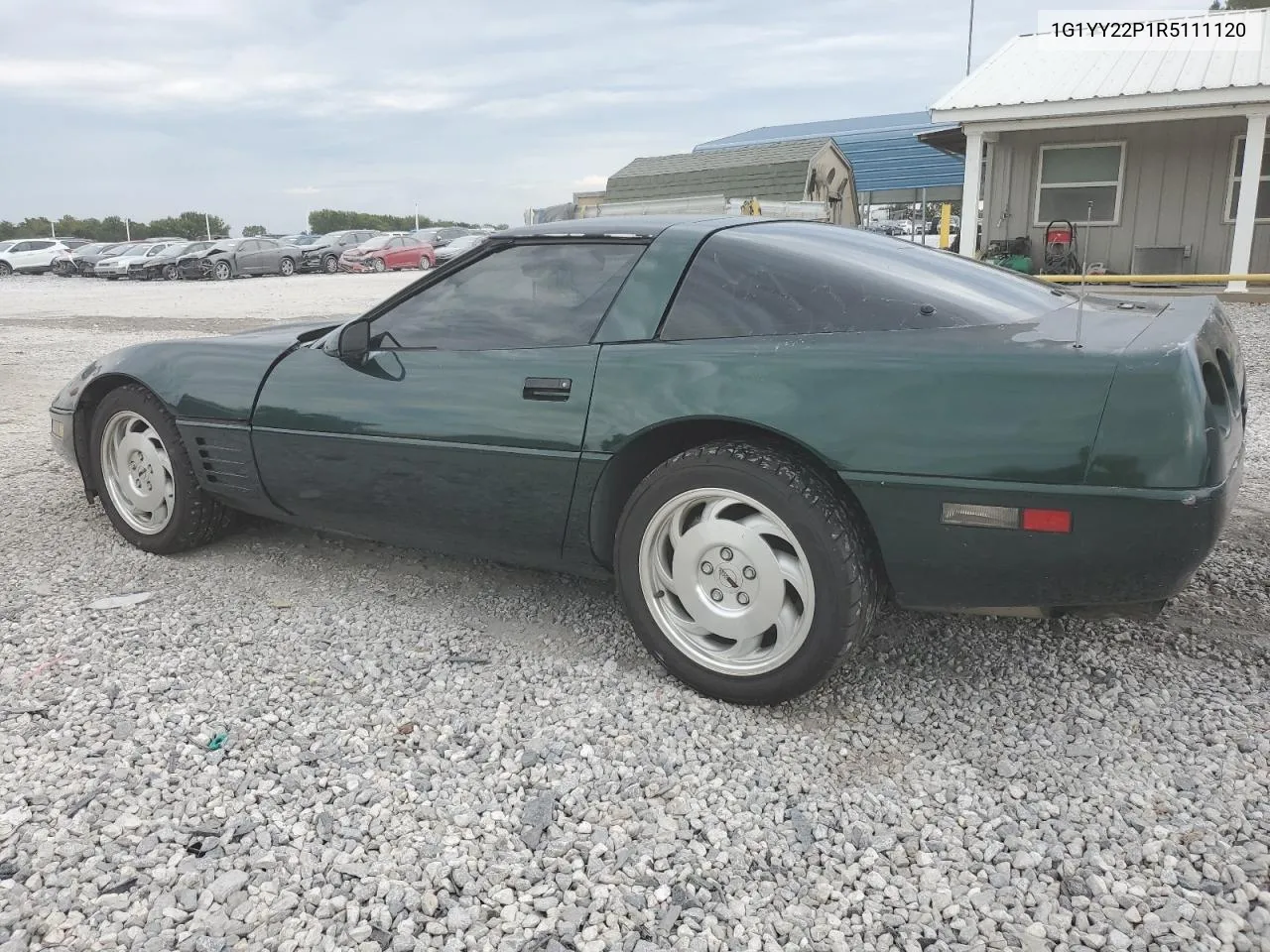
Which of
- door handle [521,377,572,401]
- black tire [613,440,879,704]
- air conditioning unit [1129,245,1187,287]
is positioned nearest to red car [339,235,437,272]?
air conditioning unit [1129,245,1187,287]

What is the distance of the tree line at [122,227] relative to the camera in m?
53.0

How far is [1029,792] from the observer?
2330mm

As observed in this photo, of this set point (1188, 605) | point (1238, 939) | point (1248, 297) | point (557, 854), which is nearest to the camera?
point (1238, 939)

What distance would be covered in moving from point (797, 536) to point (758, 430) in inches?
12.7

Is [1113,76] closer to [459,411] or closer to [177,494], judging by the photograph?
[459,411]

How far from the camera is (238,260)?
98.1 ft

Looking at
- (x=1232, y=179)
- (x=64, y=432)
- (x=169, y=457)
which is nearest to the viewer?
(x=169, y=457)

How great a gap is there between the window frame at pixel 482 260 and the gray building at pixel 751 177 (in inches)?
661

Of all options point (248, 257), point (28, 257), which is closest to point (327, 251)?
point (248, 257)

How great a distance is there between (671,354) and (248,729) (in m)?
1.58

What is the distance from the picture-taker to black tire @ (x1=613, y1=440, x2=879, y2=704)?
2512 millimetres

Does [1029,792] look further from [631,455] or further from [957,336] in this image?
[631,455]

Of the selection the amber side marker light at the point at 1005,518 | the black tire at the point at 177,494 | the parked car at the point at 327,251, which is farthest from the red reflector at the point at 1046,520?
the parked car at the point at 327,251

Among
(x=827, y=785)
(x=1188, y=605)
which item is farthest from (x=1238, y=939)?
(x=1188, y=605)
